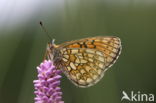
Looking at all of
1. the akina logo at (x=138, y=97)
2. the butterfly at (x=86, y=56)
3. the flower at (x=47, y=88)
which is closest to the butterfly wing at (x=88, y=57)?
the butterfly at (x=86, y=56)

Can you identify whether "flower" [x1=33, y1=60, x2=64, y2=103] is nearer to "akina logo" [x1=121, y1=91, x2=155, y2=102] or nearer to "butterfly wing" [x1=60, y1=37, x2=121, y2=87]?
"butterfly wing" [x1=60, y1=37, x2=121, y2=87]

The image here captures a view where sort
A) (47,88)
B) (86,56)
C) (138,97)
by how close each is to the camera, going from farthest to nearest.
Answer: (138,97) → (86,56) → (47,88)

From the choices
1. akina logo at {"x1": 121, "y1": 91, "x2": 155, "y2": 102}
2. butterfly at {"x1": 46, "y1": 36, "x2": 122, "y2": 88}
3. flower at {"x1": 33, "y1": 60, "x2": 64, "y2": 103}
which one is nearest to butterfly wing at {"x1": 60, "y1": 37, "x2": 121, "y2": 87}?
butterfly at {"x1": 46, "y1": 36, "x2": 122, "y2": 88}

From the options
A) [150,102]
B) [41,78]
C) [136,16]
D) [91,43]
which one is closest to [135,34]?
[136,16]

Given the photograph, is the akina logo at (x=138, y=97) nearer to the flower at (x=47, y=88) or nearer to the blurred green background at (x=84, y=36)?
the blurred green background at (x=84, y=36)

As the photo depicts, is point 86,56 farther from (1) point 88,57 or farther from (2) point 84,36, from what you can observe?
(2) point 84,36

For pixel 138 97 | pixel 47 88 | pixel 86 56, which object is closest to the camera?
pixel 47 88

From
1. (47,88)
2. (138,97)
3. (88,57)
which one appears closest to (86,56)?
(88,57)
